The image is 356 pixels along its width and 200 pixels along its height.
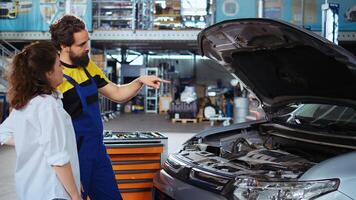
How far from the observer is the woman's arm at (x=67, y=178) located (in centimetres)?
189

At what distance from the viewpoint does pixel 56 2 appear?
1302 centimetres

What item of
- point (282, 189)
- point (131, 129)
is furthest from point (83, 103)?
point (131, 129)

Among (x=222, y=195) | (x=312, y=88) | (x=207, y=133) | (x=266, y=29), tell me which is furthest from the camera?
(x=207, y=133)

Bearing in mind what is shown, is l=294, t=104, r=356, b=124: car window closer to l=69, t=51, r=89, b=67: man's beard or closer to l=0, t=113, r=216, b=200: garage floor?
l=69, t=51, r=89, b=67: man's beard

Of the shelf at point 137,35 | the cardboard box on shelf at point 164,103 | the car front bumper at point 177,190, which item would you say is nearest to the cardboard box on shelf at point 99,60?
the shelf at point 137,35

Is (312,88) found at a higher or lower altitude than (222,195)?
higher

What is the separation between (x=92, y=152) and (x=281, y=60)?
1373mm

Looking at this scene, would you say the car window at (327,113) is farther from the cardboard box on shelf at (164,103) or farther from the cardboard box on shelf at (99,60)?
the cardboard box on shelf at (164,103)

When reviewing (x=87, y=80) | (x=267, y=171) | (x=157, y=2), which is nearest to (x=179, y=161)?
(x=267, y=171)

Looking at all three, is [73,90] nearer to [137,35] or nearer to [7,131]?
[7,131]

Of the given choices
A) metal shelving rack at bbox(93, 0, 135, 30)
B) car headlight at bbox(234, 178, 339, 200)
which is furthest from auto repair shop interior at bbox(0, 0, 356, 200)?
metal shelving rack at bbox(93, 0, 135, 30)

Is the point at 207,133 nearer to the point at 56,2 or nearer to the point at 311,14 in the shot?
the point at 311,14

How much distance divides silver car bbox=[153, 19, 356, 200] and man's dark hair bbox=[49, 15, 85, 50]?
87 centimetres

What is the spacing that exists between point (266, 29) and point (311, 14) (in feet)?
34.0
